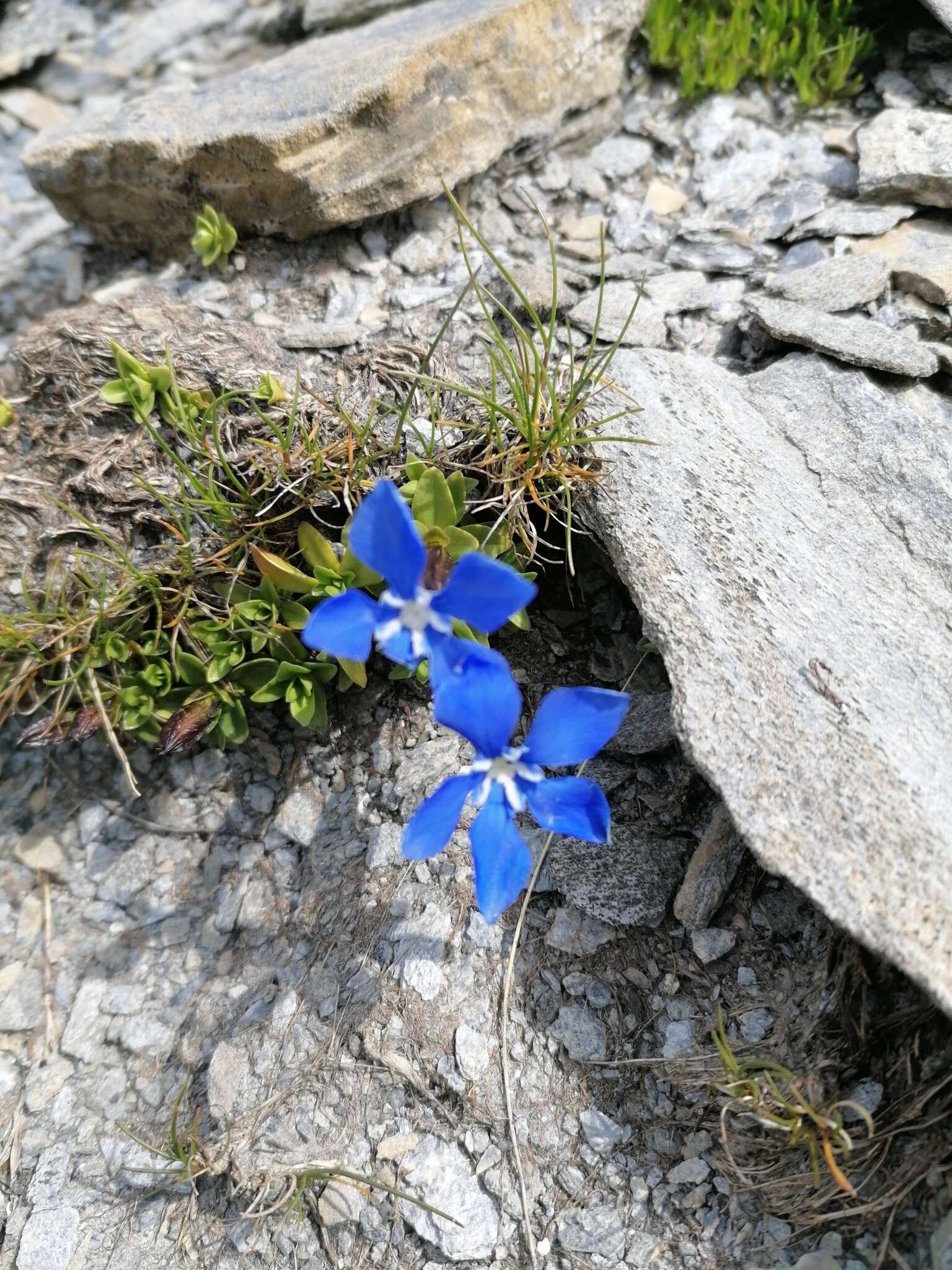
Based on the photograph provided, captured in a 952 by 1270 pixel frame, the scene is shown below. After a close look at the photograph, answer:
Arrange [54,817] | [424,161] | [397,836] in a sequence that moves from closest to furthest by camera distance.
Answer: [397,836] < [54,817] < [424,161]

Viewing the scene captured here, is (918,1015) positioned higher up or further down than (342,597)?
further down

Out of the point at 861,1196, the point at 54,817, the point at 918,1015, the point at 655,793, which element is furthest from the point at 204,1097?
the point at 918,1015

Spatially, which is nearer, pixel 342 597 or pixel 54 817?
pixel 342 597

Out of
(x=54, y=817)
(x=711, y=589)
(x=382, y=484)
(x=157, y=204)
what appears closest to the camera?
(x=382, y=484)

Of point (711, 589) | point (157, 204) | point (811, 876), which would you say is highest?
point (157, 204)

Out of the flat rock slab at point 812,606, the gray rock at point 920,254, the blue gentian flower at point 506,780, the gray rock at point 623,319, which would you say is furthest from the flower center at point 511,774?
the gray rock at point 920,254

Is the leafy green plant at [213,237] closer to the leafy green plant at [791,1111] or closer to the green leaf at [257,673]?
the green leaf at [257,673]

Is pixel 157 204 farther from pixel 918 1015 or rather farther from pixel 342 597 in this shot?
pixel 918 1015
